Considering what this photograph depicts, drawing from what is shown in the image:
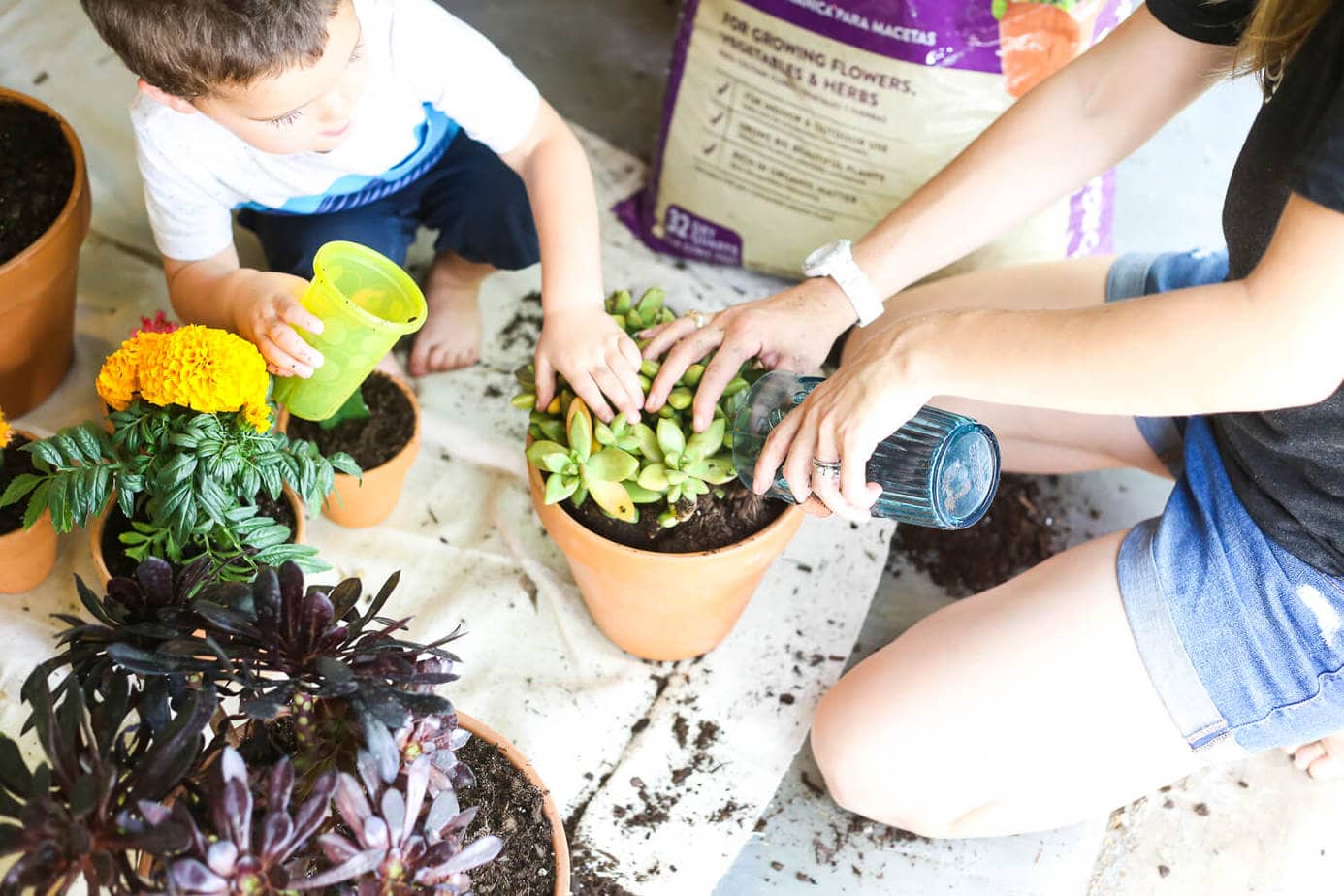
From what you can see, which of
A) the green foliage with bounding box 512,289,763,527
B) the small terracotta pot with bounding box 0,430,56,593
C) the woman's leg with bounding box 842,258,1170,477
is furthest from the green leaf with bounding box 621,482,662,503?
the small terracotta pot with bounding box 0,430,56,593

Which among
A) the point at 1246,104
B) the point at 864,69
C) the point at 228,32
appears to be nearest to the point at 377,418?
the point at 228,32

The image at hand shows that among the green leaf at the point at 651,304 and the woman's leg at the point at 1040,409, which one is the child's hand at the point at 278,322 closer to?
the green leaf at the point at 651,304

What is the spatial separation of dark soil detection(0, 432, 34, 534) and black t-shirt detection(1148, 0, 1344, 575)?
113 centimetres

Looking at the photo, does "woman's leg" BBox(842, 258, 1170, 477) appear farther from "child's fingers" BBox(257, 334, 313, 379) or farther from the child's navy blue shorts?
"child's fingers" BBox(257, 334, 313, 379)

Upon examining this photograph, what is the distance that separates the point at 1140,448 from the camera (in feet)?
4.31

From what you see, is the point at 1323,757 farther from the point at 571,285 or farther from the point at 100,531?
the point at 100,531

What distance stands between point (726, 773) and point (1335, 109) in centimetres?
86

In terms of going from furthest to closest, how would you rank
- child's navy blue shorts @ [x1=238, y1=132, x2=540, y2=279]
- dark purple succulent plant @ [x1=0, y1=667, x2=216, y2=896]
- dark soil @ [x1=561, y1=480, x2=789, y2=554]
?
child's navy blue shorts @ [x1=238, y1=132, x2=540, y2=279]
dark soil @ [x1=561, y1=480, x2=789, y2=554]
dark purple succulent plant @ [x1=0, y1=667, x2=216, y2=896]

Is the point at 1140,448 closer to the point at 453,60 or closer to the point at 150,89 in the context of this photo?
the point at 453,60

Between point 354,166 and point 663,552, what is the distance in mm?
584

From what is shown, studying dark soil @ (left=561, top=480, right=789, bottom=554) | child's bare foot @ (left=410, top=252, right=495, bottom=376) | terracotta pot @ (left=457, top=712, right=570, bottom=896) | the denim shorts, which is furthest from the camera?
child's bare foot @ (left=410, top=252, right=495, bottom=376)

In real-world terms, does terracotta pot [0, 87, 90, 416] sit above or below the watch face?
below

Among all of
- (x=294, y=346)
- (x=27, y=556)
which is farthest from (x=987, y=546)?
(x=27, y=556)

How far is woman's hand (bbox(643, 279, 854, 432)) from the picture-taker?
1.08 metres
